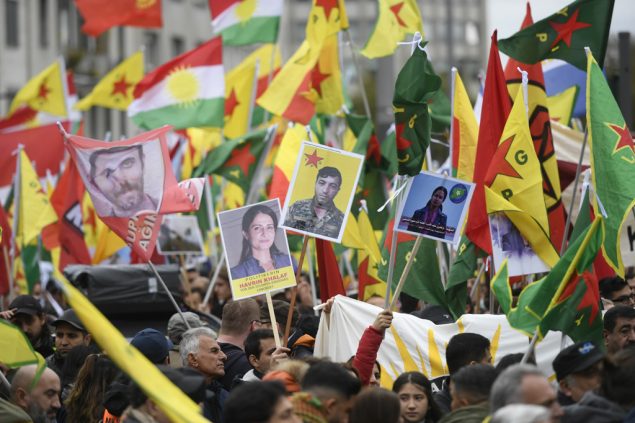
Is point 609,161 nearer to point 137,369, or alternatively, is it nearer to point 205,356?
point 205,356

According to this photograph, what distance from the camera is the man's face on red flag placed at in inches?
390

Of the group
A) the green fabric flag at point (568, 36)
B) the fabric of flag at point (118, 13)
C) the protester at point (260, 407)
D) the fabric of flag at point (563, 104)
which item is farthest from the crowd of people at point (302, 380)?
the fabric of flag at point (118, 13)

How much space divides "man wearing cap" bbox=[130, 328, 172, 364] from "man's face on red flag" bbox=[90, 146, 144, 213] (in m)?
1.99

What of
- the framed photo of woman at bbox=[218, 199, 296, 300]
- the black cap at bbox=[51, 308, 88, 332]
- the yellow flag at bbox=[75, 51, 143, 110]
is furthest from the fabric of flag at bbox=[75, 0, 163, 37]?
the framed photo of woman at bbox=[218, 199, 296, 300]

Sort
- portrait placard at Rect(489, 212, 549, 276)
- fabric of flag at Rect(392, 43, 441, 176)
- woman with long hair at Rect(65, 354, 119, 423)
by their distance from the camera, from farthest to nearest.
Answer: portrait placard at Rect(489, 212, 549, 276) → fabric of flag at Rect(392, 43, 441, 176) → woman with long hair at Rect(65, 354, 119, 423)

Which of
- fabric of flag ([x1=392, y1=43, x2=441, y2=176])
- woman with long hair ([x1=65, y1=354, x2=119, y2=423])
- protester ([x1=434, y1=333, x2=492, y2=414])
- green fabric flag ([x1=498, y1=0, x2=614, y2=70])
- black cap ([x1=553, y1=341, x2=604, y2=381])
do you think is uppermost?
green fabric flag ([x1=498, y1=0, x2=614, y2=70])

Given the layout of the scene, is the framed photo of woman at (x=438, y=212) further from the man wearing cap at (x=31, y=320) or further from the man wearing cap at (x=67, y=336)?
the man wearing cap at (x=31, y=320)

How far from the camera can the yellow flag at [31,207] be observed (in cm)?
1569

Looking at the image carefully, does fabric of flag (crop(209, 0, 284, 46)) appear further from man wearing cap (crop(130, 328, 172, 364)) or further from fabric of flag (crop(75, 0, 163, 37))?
man wearing cap (crop(130, 328, 172, 364))

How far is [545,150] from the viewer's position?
10125 mm

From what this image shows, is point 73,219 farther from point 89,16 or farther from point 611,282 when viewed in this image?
point 611,282

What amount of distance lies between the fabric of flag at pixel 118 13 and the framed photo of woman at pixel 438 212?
11.3m

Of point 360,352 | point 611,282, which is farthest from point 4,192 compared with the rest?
point 360,352

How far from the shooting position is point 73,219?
53.3 ft
